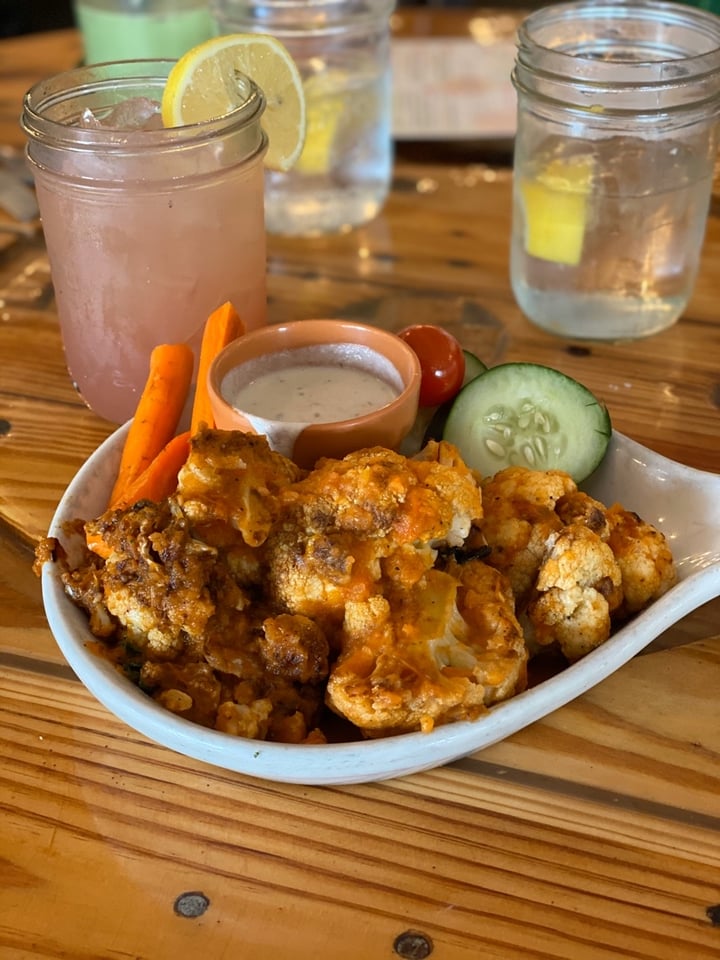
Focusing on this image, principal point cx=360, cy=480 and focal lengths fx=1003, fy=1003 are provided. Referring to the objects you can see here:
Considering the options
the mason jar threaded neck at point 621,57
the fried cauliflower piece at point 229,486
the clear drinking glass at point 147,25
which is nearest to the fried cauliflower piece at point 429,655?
the fried cauliflower piece at point 229,486

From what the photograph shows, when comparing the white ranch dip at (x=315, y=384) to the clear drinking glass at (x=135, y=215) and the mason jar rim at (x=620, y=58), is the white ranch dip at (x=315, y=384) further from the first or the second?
the mason jar rim at (x=620, y=58)

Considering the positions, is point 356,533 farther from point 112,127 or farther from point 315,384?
point 112,127

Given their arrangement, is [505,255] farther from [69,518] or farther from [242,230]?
[69,518]

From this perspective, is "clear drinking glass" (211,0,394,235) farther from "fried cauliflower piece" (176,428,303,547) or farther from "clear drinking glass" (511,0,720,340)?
"fried cauliflower piece" (176,428,303,547)

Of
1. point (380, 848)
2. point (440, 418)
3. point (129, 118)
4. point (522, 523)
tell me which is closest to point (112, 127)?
point (129, 118)

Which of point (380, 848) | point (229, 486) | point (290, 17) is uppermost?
point (290, 17)

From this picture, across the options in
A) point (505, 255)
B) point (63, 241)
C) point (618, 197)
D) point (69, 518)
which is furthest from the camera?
point (505, 255)

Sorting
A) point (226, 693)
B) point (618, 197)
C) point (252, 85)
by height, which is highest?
point (252, 85)

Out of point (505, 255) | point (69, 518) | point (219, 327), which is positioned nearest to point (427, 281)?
point (505, 255)
